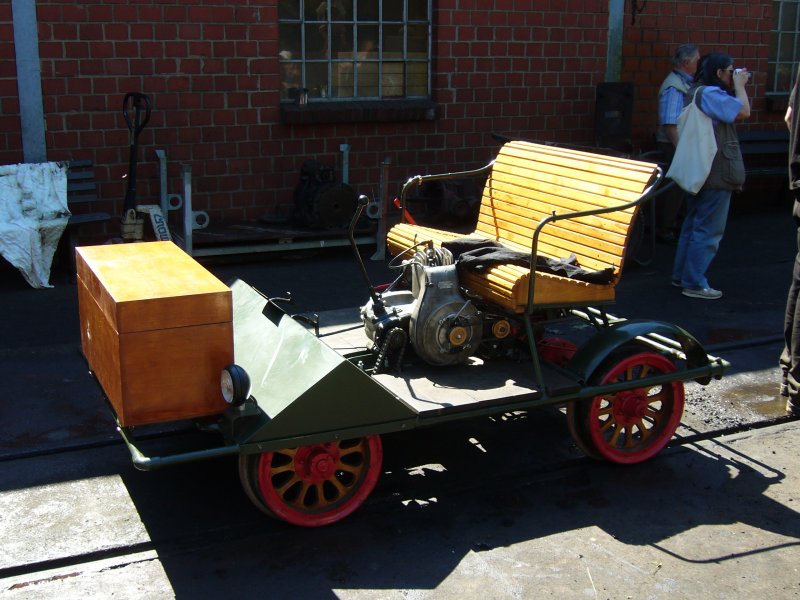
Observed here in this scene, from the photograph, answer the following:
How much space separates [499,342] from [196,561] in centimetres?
188

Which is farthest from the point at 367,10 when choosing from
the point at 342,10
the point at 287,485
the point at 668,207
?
the point at 287,485

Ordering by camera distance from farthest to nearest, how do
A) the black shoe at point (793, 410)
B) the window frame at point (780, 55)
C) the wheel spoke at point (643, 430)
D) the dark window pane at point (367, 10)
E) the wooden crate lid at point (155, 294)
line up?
the window frame at point (780, 55)
the dark window pane at point (367, 10)
the black shoe at point (793, 410)
the wheel spoke at point (643, 430)
the wooden crate lid at point (155, 294)

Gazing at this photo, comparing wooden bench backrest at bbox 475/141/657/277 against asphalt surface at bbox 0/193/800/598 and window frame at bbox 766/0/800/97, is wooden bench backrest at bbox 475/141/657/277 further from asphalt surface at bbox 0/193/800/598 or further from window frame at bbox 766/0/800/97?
window frame at bbox 766/0/800/97

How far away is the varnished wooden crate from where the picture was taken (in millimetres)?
4039

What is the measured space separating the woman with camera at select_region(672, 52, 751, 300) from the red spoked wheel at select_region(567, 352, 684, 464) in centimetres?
339

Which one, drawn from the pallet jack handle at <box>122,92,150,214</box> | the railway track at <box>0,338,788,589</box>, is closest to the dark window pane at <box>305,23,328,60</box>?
the pallet jack handle at <box>122,92,150,214</box>

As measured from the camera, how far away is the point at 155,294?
407cm

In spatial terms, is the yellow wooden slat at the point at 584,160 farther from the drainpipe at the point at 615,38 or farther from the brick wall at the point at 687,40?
the brick wall at the point at 687,40

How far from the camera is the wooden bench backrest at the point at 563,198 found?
5.06 m

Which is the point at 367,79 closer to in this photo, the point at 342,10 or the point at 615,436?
the point at 342,10

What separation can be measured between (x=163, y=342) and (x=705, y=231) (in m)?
5.49

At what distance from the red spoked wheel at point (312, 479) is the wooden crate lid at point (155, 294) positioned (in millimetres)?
641

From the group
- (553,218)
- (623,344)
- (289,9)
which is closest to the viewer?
(553,218)

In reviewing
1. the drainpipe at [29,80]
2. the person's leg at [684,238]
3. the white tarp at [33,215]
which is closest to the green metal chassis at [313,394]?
the person's leg at [684,238]
